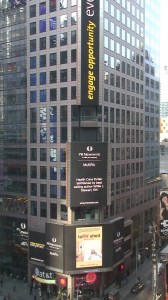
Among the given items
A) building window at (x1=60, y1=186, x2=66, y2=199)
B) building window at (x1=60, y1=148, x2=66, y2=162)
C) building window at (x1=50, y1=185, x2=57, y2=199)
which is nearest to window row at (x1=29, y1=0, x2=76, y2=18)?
building window at (x1=60, y1=148, x2=66, y2=162)

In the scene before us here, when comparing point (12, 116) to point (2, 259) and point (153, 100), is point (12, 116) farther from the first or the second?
Result: point (153, 100)

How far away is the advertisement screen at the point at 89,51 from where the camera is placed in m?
61.1

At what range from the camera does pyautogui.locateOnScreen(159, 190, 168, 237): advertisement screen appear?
37875mm

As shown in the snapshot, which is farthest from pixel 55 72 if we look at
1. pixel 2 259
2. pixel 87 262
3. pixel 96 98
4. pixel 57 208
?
pixel 2 259

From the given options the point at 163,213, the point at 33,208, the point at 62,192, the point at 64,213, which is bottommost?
the point at 64,213

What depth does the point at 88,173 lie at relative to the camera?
61.8 metres

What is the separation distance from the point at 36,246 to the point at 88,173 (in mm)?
15132

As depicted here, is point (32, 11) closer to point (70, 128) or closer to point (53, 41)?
point (53, 41)

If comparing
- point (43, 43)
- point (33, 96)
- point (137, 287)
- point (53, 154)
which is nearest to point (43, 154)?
point (53, 154)

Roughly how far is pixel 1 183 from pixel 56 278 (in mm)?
19842

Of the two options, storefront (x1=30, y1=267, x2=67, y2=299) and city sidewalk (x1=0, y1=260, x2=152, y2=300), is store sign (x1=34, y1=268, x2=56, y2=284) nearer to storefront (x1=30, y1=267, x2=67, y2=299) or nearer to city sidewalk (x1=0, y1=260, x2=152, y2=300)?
storefront (x1=30, y1=267, x2=67, y2=299)

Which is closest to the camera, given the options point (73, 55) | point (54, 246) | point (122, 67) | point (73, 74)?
point (73, 55)

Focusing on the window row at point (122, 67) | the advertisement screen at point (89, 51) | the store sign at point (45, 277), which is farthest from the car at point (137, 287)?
the window row at point (122, 67)

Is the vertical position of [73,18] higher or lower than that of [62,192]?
higher
